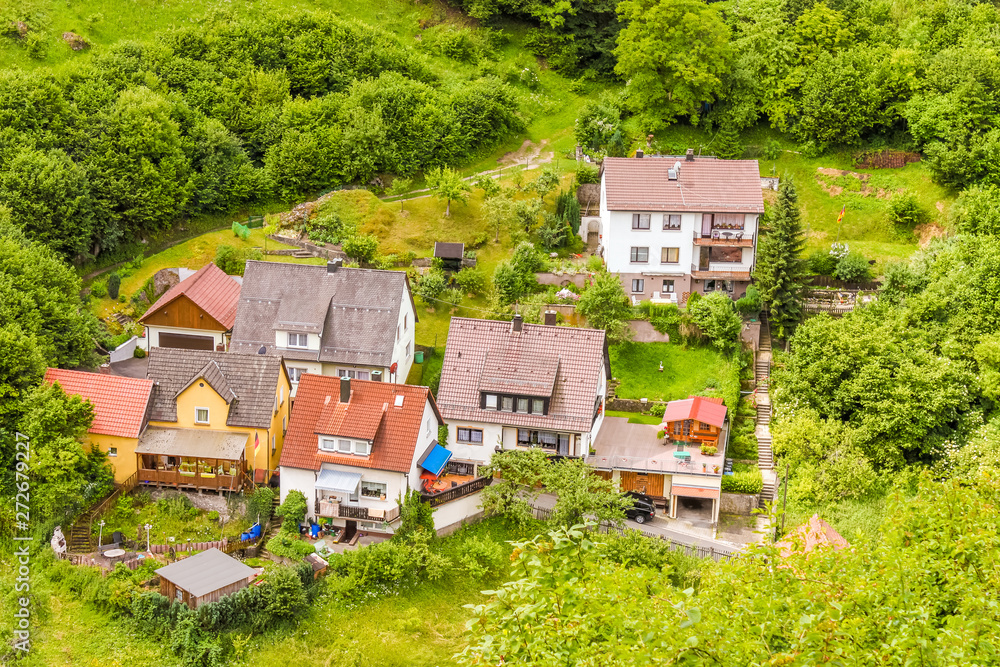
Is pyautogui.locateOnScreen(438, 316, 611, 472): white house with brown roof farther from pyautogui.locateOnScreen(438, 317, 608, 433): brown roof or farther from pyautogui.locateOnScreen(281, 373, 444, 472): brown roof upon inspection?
pyautogui.locateOnScreen(281, 373, 444, 472): brown roof

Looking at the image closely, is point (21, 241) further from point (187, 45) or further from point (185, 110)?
point (187, 45)

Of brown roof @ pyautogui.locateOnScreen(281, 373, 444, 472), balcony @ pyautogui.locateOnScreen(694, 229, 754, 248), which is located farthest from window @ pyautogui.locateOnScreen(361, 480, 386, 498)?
balcony @ pyautogui.locateOnScreen(694, 229, 754, 248)

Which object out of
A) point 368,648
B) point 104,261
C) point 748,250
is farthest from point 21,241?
point 748,250

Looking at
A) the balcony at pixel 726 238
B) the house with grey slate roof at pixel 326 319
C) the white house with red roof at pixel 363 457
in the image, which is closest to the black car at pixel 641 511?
the white house with red roof at pixel 363 457

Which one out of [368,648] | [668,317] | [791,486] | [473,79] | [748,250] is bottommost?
[368,648]

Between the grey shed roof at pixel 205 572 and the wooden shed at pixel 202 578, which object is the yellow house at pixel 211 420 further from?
the wooden shed at pixel 202 578

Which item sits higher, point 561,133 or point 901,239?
point 561,133

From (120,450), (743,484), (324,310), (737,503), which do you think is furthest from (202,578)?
(743,484)

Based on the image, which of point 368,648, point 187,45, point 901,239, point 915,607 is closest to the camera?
point 915,607
